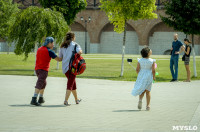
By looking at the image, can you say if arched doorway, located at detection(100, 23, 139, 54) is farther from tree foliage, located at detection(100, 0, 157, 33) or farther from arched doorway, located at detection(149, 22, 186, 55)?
tree foliage, located at detection(100, 0, 157, 33)

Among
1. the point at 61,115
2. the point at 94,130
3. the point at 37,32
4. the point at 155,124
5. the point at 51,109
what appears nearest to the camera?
the point at 94,130

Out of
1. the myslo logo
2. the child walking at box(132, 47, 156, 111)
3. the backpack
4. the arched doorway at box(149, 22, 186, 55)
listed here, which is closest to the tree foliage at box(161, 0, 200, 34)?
the child walking at box(132, 47, 156, 111)

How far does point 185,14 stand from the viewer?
63.1 ft

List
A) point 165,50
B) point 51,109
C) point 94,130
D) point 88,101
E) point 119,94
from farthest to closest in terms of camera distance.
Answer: point 165,50 → point 119,94 → point 88,101 → point 51,109 → point 94,130

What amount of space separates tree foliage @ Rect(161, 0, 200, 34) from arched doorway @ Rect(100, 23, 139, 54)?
4150 cm

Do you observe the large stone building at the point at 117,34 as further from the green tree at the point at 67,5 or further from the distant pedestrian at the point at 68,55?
the distant pedestrian at the point at 68,55

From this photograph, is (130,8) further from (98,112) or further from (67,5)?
(98,112)

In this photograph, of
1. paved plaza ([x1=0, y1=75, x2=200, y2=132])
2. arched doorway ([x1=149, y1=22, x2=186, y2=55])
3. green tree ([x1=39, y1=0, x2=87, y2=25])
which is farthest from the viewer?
arched doorway ([x1=149, y1=22, x2=186, y2=55])

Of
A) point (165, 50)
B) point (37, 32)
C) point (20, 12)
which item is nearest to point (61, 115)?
point (37, 32)

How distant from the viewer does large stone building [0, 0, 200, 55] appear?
59219 mm

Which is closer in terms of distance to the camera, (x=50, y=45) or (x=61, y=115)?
(x=61, y=115)

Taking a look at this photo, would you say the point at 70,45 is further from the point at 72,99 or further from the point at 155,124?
the point at 155,124

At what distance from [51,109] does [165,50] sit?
171 ft

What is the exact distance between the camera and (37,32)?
61.9 feet
